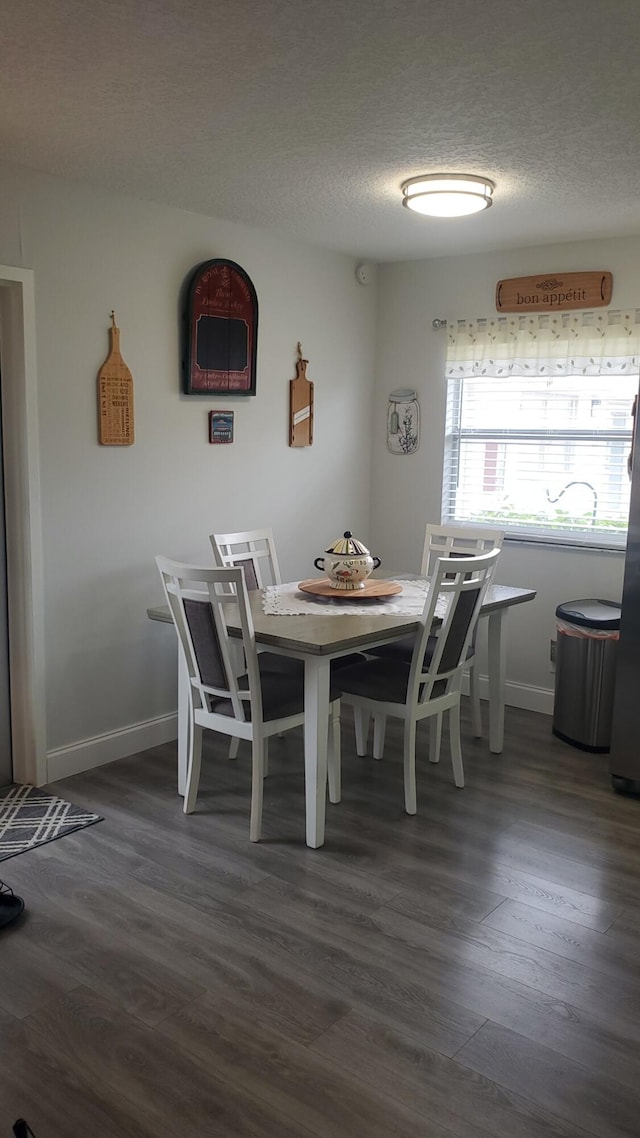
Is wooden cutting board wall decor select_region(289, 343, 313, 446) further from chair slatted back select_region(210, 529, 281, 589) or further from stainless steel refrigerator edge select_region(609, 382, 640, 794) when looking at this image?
stainless steel refrigerator edge select_region(609, 382, 640, 794)

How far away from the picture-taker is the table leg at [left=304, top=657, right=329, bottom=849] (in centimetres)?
296

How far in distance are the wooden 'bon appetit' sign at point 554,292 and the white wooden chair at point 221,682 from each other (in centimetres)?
233

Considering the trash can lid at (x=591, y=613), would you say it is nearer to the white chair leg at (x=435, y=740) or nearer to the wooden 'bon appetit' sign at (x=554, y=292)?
the white chair leg at (x=435, y=740)

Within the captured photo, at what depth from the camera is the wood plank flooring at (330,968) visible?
1.94 metres

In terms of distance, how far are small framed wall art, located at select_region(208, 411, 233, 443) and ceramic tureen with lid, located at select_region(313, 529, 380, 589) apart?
2.88 feet

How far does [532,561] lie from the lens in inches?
183

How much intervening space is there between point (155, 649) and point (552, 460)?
2217 millimetres

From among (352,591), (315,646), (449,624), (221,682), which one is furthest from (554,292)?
(221,682)

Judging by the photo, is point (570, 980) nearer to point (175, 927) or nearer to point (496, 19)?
point (175, 927)

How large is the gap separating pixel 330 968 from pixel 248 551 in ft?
7.31

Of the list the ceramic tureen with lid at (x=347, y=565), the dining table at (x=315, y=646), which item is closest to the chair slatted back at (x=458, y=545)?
the ceramic tureen with lid at (x=347, y=565)

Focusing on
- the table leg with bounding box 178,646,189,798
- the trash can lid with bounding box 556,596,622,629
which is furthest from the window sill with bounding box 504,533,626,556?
the table leg with bounding box 178,646,189,798

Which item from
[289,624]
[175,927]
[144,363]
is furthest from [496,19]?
[175,927]

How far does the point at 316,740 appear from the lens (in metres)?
3.00
